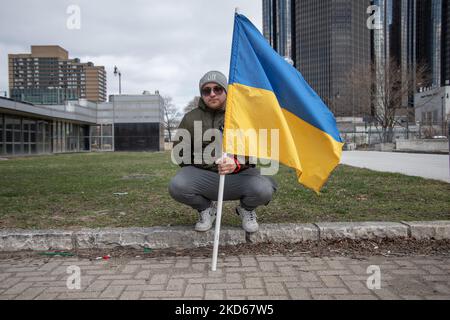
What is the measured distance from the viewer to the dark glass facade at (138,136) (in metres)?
44.1

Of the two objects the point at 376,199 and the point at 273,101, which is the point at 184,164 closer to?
the point at 273,101

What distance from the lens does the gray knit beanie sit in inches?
146

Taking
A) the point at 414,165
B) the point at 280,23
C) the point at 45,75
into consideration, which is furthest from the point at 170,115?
the point at 414,165

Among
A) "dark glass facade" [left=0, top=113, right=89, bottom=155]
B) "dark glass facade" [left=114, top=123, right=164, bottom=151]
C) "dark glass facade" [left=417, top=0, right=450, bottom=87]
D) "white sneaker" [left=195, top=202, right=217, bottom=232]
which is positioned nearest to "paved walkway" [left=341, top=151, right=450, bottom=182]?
"white sneaker" [left=195, top=202, right=217, bottom=232]

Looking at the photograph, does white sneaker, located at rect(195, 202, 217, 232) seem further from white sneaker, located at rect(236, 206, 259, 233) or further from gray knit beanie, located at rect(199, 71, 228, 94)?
gray knit beanie, located at rect(199, 71, 228, 94)

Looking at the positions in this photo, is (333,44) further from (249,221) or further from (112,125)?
(249,221)

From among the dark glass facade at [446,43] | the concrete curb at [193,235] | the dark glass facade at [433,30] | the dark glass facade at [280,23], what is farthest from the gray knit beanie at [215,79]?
the dark glass facade at [446,43]

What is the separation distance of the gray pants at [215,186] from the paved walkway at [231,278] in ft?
2.03

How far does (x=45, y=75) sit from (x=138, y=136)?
15.5 m

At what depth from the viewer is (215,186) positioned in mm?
3793

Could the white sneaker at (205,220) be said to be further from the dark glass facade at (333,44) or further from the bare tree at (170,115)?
the bare tree at (170,115)

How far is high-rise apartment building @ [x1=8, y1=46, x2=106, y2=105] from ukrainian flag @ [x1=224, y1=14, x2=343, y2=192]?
44.9 meters

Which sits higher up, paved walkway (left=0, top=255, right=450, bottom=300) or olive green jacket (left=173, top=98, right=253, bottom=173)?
olive green jacket (left=173, top=98, right=253, bottom=173)

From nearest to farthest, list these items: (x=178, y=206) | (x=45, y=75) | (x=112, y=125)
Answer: (x=178, y=206)
(x=112, y=125)
(x=45, y=75)
